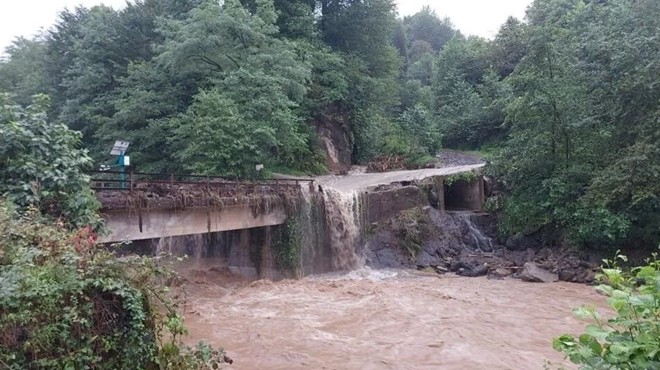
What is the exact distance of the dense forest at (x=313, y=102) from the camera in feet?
54.0

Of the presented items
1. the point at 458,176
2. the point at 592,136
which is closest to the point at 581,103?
the point at 592,136

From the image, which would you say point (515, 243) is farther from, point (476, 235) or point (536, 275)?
point (536, 275)

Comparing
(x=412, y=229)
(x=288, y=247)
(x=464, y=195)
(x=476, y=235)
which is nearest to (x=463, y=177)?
(x=464, y=195)

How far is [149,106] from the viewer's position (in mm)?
20375

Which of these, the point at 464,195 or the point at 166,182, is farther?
the point at 464,195

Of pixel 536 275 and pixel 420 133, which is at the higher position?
pixel 420 133

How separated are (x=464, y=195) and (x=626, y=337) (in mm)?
22020

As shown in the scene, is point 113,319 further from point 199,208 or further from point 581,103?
point 581,103

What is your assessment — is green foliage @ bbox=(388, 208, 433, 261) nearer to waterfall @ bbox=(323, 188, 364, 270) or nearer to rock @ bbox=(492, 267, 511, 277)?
waterfall @ bbox=(323, 188, 364, 270)

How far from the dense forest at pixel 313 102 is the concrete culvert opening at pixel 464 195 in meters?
1.19

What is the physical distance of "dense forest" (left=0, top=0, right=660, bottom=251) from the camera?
16469 millimetres

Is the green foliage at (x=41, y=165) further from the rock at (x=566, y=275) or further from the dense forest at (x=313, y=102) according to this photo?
the rock at (x=566, y=275)

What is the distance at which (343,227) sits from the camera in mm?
18859

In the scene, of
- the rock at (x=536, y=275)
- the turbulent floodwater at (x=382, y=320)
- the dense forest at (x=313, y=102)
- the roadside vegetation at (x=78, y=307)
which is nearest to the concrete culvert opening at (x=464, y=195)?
the dense forest at (x=313, y=102)
